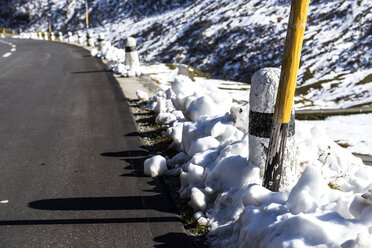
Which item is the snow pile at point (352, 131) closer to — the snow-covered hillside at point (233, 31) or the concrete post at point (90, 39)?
the concrete post at point (90, 39)

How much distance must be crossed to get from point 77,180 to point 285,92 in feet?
9.32

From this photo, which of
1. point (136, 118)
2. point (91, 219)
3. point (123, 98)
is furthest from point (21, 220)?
point (123, 98)

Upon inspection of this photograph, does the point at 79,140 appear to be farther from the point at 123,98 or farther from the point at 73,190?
the point at 123,98

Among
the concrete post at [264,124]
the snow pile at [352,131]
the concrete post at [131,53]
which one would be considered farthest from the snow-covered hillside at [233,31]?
the concrete post at [264,124]

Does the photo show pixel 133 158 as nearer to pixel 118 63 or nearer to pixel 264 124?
pixel 264 124

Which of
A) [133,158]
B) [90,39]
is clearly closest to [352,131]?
[90,39]

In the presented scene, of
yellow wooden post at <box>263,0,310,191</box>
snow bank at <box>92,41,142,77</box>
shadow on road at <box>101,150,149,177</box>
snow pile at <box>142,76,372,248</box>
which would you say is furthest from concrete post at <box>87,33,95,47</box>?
yellow wooden post at <box>263,0,310,191</box>

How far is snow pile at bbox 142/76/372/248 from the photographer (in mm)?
2543

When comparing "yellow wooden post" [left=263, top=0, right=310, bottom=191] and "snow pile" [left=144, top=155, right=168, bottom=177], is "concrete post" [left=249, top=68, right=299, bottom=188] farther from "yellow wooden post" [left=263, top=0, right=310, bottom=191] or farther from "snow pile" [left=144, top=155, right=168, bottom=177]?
"snow pile" [left=144, top=155, right=168, bottom=177]

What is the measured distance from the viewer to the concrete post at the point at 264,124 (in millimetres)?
3521

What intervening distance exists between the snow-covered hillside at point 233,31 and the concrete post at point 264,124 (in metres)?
63.5

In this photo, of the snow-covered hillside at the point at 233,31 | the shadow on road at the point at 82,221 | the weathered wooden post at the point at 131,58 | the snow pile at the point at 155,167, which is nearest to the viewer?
the shadow on road at the point at 82,221

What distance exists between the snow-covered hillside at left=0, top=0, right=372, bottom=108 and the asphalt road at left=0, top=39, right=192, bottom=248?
6133 centimetres

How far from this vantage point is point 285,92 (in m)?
3.21
